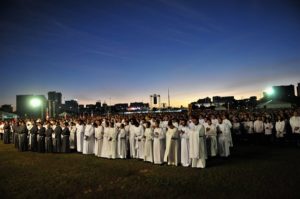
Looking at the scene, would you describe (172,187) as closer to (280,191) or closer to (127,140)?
(280,191)

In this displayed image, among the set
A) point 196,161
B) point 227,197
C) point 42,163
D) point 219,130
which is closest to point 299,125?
point 219,130

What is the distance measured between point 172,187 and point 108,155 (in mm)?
6780

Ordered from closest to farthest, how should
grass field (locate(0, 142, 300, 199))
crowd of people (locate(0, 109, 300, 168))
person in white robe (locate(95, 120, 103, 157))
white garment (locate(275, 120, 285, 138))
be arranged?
1. grass field (locate(0, 142, 300, 199))
2. crowd of people (locate(0, 109, 300, 168))
3. person in white robe (locate(95, 120, 103, 157))
4. white garment (locate(275, 120, 285, 138))

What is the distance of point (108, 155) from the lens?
48.3 feet

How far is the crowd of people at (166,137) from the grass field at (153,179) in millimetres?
709

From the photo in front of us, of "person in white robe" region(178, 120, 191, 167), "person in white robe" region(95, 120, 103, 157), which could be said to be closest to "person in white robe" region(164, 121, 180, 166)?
"person in white robe" region(178, 120, 191, 167)

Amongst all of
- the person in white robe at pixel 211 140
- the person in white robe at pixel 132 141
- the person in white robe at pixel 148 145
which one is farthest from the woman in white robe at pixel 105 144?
the person in white robe at pixel 211 140

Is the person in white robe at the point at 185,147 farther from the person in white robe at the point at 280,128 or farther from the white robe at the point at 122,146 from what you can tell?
the person in white robe at the point at 280,128

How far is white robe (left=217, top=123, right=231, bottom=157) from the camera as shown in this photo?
543 inches

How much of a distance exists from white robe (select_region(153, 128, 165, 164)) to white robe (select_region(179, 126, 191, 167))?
96 centimetres

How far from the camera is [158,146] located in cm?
1267

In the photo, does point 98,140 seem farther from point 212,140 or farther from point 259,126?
point 259,126

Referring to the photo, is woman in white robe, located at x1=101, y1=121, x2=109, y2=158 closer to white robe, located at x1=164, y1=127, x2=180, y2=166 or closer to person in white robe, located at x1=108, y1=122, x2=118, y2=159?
person in white robe, located at x1=108, y1=122, x2=118, y2=159

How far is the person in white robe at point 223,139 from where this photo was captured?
13.8 meters
